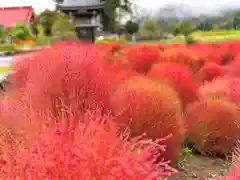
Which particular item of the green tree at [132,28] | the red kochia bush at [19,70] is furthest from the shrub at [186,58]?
the green tree at [132,28]

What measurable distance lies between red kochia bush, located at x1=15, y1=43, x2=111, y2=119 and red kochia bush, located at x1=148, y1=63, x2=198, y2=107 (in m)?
2.79

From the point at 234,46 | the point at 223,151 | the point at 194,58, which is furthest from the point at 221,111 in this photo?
the point at 234,46

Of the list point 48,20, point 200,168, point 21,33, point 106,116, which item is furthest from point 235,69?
point 48,20

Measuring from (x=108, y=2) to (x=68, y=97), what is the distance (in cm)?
5239

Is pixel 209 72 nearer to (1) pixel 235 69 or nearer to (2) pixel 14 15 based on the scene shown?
(1) pixel 235 69

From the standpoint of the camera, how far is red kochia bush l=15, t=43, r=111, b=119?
4125mm

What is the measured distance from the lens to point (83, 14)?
44625 millimetres

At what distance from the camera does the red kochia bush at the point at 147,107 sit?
16.0ft

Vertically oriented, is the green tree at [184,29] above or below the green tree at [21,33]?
below

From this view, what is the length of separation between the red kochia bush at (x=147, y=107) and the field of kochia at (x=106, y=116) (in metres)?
0.01

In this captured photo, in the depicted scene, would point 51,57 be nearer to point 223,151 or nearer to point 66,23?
point 223,151

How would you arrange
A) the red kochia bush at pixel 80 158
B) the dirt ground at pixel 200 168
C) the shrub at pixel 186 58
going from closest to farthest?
the red kochia bush at pixel 80 158
the dirt ground at pixel 200 168
the shrub at pixel 186 58

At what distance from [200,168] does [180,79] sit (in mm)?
1595

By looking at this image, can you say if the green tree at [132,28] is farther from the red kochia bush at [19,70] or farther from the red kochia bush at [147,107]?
the red kochia bush at [147,107]
